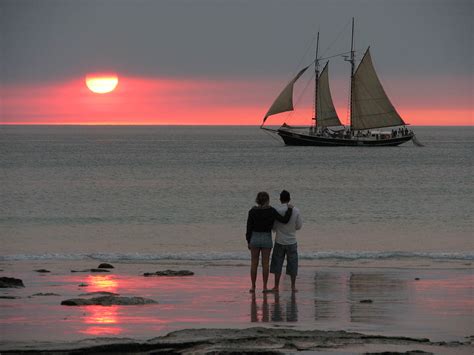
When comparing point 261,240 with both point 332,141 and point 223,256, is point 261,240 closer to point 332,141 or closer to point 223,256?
point 223,256

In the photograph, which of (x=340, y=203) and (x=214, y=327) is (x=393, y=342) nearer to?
(x=214, y=327)

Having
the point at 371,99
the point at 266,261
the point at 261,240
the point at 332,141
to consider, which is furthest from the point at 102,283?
the point at 332,141

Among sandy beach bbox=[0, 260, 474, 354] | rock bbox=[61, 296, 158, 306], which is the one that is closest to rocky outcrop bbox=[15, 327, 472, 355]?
sandy beach bbox=[0, 260, 474, 354]

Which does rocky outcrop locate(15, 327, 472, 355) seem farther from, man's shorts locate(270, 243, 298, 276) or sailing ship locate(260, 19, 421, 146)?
sailing ship locate(260, 19, 421, 146)

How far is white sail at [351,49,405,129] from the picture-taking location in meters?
101

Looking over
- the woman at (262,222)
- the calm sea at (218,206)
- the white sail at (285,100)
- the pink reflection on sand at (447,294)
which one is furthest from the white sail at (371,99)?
the woman at (262,222)

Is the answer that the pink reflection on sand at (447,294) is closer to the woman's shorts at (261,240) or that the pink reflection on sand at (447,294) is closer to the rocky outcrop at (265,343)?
the woman's shorts at (261,240)

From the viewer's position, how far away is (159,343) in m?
10.8

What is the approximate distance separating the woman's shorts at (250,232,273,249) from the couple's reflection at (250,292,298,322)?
74 centimetres

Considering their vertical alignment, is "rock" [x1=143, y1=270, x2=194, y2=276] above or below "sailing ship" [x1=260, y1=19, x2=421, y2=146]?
below

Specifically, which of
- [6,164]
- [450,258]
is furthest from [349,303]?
[6,164]

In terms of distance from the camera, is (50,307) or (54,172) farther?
(54,172)

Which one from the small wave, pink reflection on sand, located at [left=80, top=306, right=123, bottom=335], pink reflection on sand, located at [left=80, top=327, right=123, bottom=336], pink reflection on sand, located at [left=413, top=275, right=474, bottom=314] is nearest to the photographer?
pink reflection on sand, located at [left=80, top=327, right=123, bottom=336]

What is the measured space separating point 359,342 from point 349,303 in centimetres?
383
